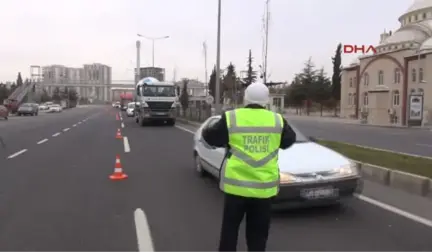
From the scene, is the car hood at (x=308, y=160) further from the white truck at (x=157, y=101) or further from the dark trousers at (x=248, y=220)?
the white truck at (x=157, y=101)

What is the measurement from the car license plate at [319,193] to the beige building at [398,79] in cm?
3413

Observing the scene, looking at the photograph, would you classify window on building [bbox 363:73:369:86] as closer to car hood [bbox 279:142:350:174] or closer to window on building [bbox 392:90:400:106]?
window on building [bbox 392:90:400:106]

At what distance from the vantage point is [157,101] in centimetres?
3048

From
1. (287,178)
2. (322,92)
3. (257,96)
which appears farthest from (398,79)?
(257,96)

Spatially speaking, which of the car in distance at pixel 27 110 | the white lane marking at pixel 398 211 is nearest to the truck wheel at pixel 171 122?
the white lane marking at pixel 398 211

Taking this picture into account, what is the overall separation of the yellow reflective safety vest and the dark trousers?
81 mm

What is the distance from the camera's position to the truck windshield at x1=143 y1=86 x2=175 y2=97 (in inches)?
1220

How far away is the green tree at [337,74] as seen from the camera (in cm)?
8612

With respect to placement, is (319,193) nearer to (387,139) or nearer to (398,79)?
(387,139)

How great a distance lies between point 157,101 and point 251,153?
88.6 ft

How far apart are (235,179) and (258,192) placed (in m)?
0.22

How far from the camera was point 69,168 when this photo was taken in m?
11.3

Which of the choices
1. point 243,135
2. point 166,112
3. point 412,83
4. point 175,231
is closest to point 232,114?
point 243,135

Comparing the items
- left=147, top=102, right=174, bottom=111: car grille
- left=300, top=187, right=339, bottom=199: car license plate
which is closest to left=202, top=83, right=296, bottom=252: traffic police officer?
left=300, top=187, right=339, bottom=199: car license plate
